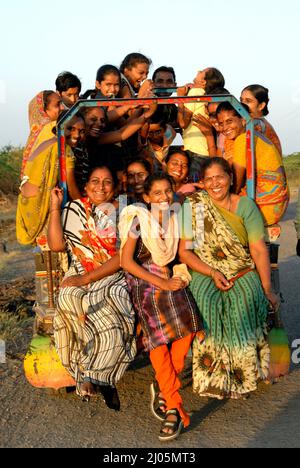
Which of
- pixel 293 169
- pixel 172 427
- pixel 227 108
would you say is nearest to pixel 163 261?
pixel 172 427

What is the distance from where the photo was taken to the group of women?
4.25m

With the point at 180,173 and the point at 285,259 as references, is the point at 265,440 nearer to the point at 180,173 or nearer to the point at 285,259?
the point at 180,173

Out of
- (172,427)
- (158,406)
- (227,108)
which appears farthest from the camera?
(227,108)

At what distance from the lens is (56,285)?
4.82m

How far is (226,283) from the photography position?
4445 millimetres

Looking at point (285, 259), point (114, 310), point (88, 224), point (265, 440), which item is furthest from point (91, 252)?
point (285, 259)

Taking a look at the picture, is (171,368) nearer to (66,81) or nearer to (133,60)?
(66,81)

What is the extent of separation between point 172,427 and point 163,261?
3.39 feet

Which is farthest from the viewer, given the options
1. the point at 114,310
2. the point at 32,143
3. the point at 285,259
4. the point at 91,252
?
the point at 285,259

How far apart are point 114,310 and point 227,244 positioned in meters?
0.87

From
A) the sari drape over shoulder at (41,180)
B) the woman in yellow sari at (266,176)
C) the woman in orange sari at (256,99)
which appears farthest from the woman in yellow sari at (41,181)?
the woman in orange sari at (256,99)

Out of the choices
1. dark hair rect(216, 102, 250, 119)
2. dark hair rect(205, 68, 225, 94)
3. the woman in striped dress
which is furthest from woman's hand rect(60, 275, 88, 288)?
dark hair rect(205, 68, 225, 94)

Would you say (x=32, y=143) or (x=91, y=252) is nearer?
(x=91, y=252)

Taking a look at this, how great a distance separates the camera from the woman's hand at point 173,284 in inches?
170
